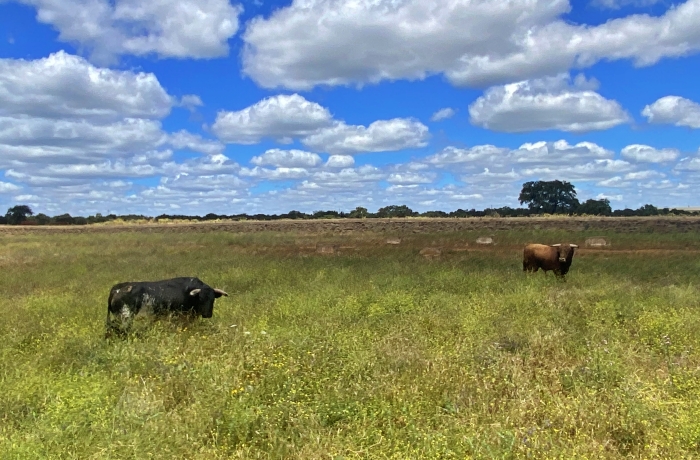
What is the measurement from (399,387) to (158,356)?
325 cm

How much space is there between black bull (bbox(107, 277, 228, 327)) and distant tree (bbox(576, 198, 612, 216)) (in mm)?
69281

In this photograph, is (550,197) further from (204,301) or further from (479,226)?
(204,301)

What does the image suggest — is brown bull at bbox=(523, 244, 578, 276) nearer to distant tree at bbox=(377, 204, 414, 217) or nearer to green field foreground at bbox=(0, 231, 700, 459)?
green field foreground at bbox=(0, 231, 700, 459)

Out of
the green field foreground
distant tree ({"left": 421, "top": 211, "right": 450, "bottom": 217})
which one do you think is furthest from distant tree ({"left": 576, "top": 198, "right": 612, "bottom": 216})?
the green field foreground

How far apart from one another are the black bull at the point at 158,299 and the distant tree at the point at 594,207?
6928 cm

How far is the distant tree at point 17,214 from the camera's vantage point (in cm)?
8038

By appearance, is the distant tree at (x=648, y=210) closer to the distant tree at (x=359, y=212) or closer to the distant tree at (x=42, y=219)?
the distant tree at (x=359, y=212)

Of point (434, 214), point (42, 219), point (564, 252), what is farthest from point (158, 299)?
point (42, 219)

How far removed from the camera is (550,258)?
17.1 meters

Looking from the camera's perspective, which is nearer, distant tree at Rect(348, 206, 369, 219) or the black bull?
the black bull

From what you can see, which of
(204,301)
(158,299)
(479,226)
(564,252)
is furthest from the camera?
(479,226)

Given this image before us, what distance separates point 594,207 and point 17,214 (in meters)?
84.9

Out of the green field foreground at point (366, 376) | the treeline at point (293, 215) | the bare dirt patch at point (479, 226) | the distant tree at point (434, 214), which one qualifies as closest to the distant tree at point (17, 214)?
the treeline at point (293, 215)

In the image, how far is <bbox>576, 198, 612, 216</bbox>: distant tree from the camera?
71162 millimetres
